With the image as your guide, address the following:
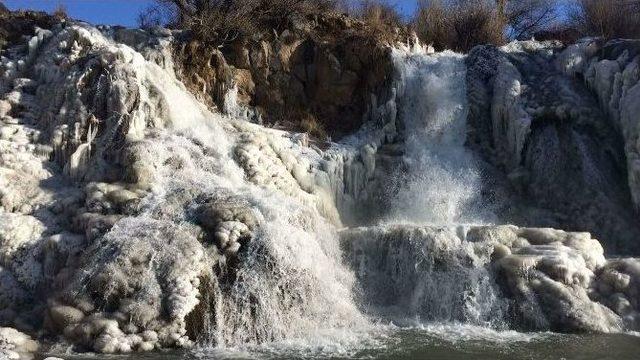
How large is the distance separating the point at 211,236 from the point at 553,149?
848cm

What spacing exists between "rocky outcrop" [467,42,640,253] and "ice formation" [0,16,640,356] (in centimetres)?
36

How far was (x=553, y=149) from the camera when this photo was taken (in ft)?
48.0

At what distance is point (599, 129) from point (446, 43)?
28.1ft

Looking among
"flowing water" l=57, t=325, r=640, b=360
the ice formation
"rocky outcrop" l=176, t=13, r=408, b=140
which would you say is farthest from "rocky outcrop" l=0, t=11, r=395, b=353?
"rocky outcrop" l=176, t=13, r=408, b=140

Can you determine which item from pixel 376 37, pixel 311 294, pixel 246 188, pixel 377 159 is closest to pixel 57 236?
pixel 246 188

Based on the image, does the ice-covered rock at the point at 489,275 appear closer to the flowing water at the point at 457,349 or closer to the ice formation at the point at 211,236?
the ice formation at the point at 211,236

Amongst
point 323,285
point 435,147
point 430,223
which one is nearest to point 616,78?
point 435,147

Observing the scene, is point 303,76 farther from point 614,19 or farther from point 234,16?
point 614,19

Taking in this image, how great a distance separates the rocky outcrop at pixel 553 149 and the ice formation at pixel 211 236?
1.19ft

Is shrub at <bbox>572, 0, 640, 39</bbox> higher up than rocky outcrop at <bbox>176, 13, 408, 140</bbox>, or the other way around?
shrub at <bbox>572, 0, 640, 39</bbox>

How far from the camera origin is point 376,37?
17.5 meters

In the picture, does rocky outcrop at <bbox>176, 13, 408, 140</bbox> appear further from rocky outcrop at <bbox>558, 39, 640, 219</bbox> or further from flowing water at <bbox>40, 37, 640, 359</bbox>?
rocky outcrop at <bbox>558, 39, 640, 219</bbox>

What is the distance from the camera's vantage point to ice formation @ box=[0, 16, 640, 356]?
8914mm

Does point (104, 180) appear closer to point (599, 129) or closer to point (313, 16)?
point (313, 16)
